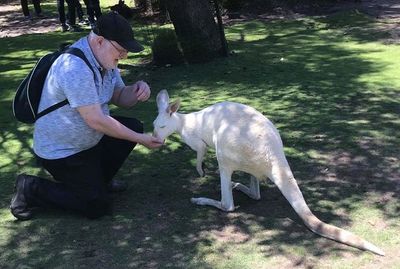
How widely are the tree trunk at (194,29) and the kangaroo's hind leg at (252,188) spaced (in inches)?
150

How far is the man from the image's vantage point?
291 cm

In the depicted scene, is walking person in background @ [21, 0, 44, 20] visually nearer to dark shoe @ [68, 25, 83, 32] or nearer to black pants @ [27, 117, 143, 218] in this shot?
dark shoe @ [68, 25, 83, 32]

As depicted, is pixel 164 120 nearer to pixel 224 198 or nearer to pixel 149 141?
pixel 149 141

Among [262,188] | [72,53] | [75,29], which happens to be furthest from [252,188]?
[75,29]

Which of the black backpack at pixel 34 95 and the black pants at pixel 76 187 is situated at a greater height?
A: the black backpack at pixel 34 95

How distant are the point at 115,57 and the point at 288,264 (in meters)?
1.35

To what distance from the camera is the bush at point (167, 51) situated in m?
7.02

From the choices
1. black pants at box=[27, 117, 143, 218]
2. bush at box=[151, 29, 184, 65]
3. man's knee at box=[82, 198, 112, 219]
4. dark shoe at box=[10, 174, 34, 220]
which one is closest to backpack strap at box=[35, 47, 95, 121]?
black pants at box=[27, 117, 143, 218]

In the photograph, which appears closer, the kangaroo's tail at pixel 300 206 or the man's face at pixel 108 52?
the kangaroo's tail at pixel 300 206

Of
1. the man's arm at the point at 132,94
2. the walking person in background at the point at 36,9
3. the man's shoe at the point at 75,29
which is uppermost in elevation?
the walking person in background at the point at 36,9

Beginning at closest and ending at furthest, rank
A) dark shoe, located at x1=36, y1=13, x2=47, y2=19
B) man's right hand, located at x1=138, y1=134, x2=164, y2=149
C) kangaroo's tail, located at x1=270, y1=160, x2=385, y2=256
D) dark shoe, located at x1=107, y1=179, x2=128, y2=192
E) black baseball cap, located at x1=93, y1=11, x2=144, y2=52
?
1. kangaroo's tail, located at x1=270, y1=160, x2=385, y2=256
2. black baseball cap, located at x1=93, y1=11, x2=144, y2=52
3. man's right hand, located at x1=138, y1=134, x2=164, y2=149
4. dark shoe, located at x1=107, y1=179, x2=128, y2=192
5. dark shoe, located at x1=36, y1=13, x2=47, y2=19

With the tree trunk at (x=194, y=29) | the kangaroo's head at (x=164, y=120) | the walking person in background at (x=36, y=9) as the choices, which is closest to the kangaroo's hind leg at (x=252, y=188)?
the kangaroo's head at (x=164, y=120)

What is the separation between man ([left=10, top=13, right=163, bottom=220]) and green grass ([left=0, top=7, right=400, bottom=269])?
0.42ft

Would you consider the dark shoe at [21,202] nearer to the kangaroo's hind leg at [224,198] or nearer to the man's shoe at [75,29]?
the kangaroo's hind leg at [224,198]
